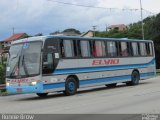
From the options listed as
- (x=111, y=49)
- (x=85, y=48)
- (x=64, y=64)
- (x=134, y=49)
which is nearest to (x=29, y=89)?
(x=64, y=64)

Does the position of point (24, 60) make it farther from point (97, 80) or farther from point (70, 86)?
point (97, 80)

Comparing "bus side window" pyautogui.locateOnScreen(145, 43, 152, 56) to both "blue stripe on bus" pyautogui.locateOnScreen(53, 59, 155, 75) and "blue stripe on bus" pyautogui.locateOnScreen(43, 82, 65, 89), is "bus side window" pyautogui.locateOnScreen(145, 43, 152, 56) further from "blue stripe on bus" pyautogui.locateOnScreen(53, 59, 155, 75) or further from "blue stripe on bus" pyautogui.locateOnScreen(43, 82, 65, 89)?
"blue stripe on bus" pyautogui.locateOnScreen(43, 82, 65, 89)

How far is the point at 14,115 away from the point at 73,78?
9018 millimetres

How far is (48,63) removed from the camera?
820 inches

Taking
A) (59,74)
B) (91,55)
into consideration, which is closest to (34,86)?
(59,74)

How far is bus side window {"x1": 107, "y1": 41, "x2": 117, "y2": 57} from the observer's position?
2554 centimetres

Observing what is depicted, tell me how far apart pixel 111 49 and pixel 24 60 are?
22.1ft

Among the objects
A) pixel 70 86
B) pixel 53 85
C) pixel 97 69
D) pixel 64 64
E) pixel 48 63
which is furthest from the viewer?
pixel 97 69

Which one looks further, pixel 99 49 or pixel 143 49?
pixel 143 49

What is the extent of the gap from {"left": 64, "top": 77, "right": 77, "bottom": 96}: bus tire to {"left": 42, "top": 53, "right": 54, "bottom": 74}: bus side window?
4.69 ft

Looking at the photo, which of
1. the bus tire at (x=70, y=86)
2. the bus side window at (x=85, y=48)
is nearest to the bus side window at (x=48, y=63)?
the bus tire at (x=70, y=86)

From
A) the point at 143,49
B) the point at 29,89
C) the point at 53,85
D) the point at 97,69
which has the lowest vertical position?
the point at 29,89

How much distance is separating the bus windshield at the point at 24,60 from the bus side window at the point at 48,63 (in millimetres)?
310

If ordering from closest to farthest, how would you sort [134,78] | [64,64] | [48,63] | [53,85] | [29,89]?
1. [29,89]
2. [48,63]
3. [53,85]
4. [64,64]
5. [134,78]
